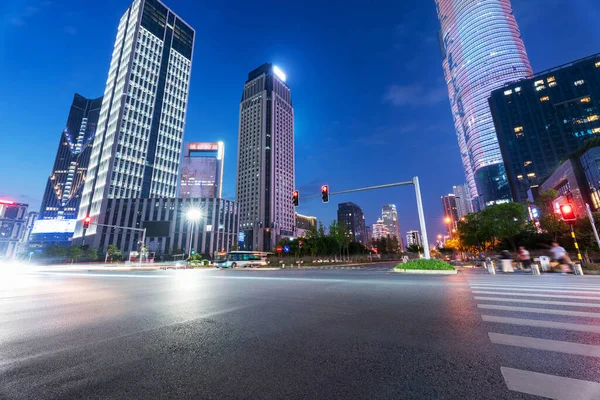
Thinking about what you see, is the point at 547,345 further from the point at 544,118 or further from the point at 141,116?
the point at 544,118

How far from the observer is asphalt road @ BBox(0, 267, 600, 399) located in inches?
91.7

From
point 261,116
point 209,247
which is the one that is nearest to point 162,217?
point 209,247

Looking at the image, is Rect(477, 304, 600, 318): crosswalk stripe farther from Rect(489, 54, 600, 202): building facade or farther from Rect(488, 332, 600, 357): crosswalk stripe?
Rect(489, 54, 600, 202): building facade

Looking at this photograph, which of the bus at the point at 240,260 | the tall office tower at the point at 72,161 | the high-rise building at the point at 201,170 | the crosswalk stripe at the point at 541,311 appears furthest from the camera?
the tall office tower at the point at 72,161

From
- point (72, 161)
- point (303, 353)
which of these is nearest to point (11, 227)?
point (72, 161)

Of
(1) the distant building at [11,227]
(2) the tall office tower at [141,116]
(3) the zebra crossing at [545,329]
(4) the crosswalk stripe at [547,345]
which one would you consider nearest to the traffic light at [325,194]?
(3) the zebra crossing at [545,329]

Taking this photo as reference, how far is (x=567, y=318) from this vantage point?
479 centimetres

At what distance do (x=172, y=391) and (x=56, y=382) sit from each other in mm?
1275

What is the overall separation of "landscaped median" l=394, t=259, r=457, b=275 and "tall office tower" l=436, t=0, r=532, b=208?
125892 mm

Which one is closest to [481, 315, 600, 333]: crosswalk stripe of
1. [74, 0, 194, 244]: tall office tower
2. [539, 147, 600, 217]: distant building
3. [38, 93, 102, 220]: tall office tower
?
[539, 147, 600, 217]: distant building

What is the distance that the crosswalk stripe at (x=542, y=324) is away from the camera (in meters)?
4.15

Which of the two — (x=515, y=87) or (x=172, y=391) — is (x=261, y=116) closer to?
(x=515, y=87)

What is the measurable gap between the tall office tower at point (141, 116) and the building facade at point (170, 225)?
4781 mm

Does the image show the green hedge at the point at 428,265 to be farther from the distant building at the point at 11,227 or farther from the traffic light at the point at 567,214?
the distant building at the point at 11,227
